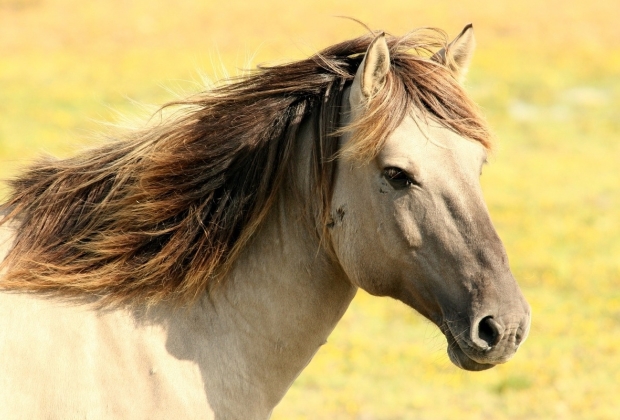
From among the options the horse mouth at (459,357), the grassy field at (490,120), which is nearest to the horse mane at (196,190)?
the grassy field at (490,120)

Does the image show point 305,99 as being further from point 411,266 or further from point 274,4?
point 274,4

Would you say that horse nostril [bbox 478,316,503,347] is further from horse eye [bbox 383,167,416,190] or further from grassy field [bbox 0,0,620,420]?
grassy field [bbox 0,0,620,420]

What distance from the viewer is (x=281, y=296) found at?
3238 millimetres

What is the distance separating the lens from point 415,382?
7.90 metres

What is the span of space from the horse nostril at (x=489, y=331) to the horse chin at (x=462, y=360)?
113mm

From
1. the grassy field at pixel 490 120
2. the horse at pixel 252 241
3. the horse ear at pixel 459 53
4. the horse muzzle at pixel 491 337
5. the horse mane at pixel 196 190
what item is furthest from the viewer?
the grassy field at pixel 490 120

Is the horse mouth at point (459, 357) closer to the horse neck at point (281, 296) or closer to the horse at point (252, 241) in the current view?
the horse at point (252, 241)

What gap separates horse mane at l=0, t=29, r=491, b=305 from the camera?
312 cm

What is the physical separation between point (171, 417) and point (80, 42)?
82.3 ft

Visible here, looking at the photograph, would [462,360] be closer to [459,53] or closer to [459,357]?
[459,357]

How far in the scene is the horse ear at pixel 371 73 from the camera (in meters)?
2.96

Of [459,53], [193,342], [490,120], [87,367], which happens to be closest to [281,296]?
[193,342]

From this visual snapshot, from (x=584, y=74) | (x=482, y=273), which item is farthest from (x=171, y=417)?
(x=584, y=74)

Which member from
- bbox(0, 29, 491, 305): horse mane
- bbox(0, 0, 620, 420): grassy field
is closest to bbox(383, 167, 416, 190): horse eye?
bbox(0, 29, 491, 305): horse mane
